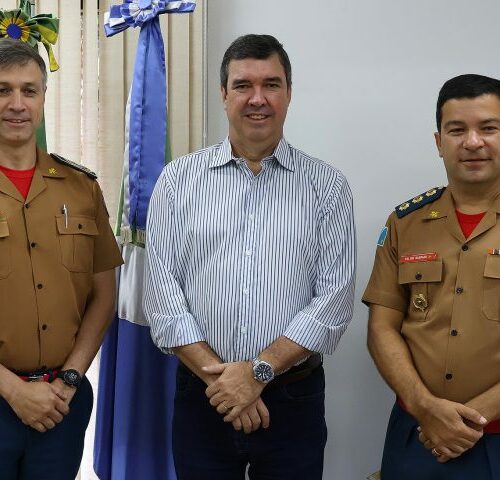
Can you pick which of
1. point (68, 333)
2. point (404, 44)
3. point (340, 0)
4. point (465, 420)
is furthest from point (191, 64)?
point (465, 420)

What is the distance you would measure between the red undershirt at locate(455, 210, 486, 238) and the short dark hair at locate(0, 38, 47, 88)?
1251mm

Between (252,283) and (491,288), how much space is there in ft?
2.04

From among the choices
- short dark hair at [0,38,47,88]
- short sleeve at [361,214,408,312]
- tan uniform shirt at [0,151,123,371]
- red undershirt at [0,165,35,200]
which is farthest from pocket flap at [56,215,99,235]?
short sleeve at [361,214,408,312]

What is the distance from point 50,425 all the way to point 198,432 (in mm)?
396

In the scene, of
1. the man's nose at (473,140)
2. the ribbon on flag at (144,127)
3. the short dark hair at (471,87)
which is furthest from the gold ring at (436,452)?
the ribbon on flag at (144,127)

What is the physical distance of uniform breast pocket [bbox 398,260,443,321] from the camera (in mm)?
1831

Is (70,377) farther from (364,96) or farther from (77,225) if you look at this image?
(364,96)

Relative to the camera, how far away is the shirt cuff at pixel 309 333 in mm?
1819

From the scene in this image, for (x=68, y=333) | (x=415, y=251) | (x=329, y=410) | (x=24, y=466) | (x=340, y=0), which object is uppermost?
(x=340, y=0)

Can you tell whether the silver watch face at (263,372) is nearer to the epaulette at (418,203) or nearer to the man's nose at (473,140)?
the epaulette at (418,203)

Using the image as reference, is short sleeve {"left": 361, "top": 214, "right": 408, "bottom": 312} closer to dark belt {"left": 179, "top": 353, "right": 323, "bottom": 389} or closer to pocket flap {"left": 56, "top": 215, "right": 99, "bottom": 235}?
dark belt {"left": 179, "top": 353, "right": 323, "bottom": 389}

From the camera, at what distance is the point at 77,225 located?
1975 millimetres

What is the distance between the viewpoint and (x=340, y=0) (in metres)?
2.61

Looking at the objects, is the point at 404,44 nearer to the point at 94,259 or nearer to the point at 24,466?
the point at 94,259
